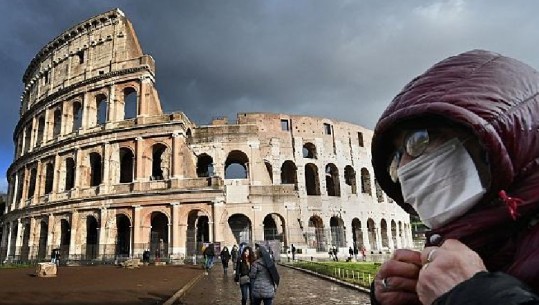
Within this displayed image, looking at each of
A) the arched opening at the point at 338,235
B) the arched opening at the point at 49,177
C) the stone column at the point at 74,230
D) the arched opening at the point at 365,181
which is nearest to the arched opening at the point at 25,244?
the arched opening at the point at 49,177

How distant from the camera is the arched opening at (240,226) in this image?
28114mm

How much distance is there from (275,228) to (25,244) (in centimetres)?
1966

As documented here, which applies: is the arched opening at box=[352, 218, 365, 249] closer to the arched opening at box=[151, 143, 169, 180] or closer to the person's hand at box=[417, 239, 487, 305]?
the arched opening at box=[151, 143, 169, 180]

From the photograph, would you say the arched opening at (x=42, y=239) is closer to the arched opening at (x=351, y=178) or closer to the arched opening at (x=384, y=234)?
the arched opening at (x=351, y=178)

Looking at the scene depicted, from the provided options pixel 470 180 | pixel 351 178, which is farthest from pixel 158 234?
pixel 470 180

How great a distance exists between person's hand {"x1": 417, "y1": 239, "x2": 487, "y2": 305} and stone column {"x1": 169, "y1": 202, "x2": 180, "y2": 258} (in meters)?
25.6

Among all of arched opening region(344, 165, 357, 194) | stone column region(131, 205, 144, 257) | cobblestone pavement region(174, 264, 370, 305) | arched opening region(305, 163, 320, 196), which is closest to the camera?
cobblestone pavement region(174, 264, 370, 305)

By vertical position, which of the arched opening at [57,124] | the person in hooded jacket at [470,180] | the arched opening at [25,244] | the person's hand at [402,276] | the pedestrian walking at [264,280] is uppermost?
the arched opening at [57,124]

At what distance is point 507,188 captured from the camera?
846 millimetres

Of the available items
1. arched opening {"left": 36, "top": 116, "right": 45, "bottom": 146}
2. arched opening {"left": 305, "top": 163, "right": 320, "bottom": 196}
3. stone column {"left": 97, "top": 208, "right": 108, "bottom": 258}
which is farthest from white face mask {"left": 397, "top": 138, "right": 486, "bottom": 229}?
arched opening {"left": 36, "top": 116, "right": 45, "bottom": 146}

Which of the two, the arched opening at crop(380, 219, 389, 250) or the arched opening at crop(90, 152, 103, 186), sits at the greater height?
the arched opening at crop(90, 152, 103, 186)

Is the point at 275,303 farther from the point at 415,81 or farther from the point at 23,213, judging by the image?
the point at 23,213

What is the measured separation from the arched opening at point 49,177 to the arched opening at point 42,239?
337cm

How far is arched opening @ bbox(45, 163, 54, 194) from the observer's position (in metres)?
32.0
